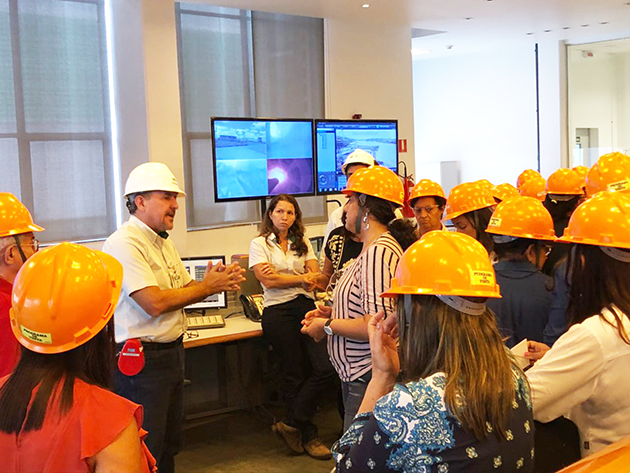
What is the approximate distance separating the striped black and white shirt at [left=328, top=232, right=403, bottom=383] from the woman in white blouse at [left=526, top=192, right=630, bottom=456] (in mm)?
711

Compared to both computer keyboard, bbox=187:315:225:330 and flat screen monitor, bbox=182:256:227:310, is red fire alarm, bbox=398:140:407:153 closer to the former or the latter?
flat screen monitor, bbox=182:256:227:310

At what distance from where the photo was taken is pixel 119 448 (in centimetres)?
151

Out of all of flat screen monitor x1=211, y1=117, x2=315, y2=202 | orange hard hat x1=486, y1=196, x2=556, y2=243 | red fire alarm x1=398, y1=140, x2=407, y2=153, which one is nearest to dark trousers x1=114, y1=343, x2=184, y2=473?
orange hard hat x1=486, y1=196, x2=556, y2=243

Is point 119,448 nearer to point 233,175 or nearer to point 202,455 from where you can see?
point 202,455

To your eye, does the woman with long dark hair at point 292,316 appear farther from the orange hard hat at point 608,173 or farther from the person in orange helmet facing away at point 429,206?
the orange hard hat at point 608,173

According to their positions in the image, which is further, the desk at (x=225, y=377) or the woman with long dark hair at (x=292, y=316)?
the desk at (x=225, y=377)

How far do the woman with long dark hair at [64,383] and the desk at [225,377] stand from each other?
3.51 metres

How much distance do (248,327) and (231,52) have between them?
3.60m

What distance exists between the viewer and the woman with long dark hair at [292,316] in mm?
4504

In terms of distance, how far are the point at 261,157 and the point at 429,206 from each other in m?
2.13

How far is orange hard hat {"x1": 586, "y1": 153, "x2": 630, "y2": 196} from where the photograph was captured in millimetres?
4004

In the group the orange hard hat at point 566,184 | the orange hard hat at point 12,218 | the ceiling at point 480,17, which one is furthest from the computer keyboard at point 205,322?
the ceiling at point 480,17

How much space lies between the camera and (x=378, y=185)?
9.41 ft

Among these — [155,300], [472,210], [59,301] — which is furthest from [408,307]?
[472,210]
